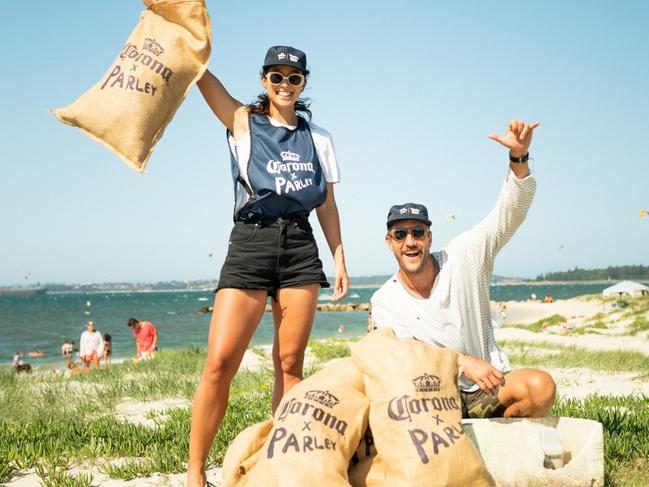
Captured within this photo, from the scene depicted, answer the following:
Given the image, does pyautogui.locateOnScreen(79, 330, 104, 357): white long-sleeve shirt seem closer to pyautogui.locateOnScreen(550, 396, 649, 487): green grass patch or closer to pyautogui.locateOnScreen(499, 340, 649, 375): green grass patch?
pyautogui.locateOnScreen(499, 340, 649, 375): green grass patch

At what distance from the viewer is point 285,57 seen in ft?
9.62

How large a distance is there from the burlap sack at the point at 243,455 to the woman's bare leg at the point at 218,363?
266 mm

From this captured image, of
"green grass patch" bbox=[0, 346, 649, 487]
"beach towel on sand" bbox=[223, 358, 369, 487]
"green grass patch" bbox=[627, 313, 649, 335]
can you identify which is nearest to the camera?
"beach towel on sand" bbox=[223, 358, 369, 487]

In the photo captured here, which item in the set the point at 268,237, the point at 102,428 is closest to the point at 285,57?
the point at 268,237

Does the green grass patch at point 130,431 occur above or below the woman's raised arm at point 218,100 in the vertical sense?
below

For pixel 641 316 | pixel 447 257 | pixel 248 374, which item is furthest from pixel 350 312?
pixel 447 257

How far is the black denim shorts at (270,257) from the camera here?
2783 mm

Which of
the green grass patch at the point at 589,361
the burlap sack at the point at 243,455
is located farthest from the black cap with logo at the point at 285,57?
the green grass patch at the point at 589,361

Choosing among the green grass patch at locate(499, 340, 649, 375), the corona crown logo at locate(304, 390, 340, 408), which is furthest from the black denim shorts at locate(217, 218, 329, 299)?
the green grass patch at locate(499, 340, 649, 375)

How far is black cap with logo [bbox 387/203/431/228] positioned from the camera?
118 inches

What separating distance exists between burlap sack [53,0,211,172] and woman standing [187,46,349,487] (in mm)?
177

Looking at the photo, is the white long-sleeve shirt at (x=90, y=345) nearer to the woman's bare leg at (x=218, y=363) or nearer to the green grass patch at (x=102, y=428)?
the green grass patch at (x=102, y=428)

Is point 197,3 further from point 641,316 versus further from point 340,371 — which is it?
point 641,316

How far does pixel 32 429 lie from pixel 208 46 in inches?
116
